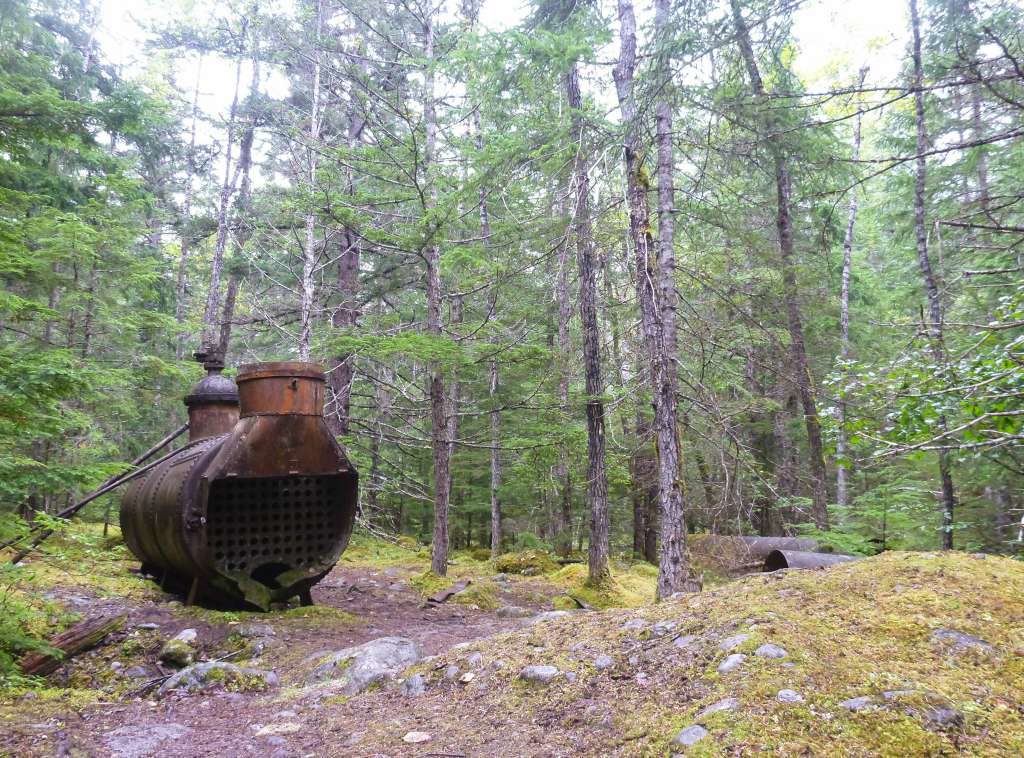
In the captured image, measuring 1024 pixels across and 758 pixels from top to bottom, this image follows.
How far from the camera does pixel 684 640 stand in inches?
136

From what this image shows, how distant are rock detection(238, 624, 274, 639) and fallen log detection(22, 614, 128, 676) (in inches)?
41.8

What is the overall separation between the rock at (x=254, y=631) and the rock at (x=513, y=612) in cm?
270

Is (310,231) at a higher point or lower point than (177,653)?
higher

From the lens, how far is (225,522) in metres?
6.61

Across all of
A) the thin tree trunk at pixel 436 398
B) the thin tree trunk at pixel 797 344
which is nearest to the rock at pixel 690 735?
the thin tree trunk at pixel 436 398

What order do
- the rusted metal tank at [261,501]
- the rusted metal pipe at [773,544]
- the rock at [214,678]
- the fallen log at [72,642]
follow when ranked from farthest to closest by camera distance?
the rusted metal pipe at [773,544] < the rusted metal tank at [261,501] < the fallen log at [72,642] < the rock at [214,678]

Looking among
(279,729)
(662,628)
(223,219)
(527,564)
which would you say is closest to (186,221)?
(223,219)

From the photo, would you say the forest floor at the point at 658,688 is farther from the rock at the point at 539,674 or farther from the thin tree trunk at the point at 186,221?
the thin tree trunk at the point at 186,221

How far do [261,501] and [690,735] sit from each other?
216 inches

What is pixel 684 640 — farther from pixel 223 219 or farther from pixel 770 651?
pixel 223 219

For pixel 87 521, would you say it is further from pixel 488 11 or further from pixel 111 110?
pixel 488 11

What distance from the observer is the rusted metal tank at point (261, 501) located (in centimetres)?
649

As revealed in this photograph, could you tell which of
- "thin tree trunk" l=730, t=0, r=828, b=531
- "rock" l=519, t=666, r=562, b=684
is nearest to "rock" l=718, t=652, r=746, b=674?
"rock" l=519, t=666, r=562, b=684

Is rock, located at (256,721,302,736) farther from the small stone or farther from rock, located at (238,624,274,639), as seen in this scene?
rock, located at (238,624,274,639)
